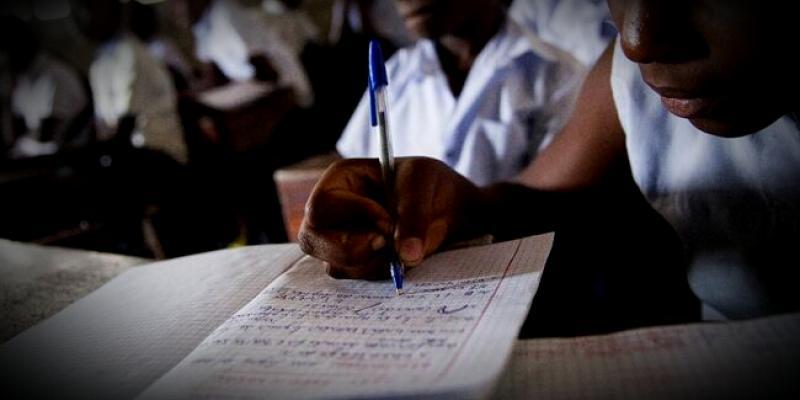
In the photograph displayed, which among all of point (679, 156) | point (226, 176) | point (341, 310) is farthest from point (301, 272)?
point (226, 176)

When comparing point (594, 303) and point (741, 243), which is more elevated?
point (741, 243)

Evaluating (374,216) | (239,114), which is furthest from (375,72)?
(239,114)

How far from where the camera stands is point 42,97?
13.0 ft

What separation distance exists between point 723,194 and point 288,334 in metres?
0.46

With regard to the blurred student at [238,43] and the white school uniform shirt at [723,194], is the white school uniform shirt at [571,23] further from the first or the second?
the blurred student at [238,43]

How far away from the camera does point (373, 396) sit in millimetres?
292

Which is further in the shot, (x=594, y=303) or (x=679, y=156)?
(x=594, y=303)

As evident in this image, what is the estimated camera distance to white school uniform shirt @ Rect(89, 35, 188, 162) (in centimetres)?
353

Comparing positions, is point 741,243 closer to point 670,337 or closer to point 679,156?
point 679,156

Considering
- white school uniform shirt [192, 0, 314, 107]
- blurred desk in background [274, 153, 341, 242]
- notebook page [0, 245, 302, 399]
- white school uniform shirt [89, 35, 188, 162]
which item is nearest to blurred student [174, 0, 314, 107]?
white school uniform shirt [192, 0, 314, 107]

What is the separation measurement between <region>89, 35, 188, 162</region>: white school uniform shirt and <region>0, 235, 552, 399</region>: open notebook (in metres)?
3.11

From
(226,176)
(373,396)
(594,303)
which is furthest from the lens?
(226,176)

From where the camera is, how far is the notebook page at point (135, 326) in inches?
15.7

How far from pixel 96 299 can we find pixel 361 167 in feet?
1.04
